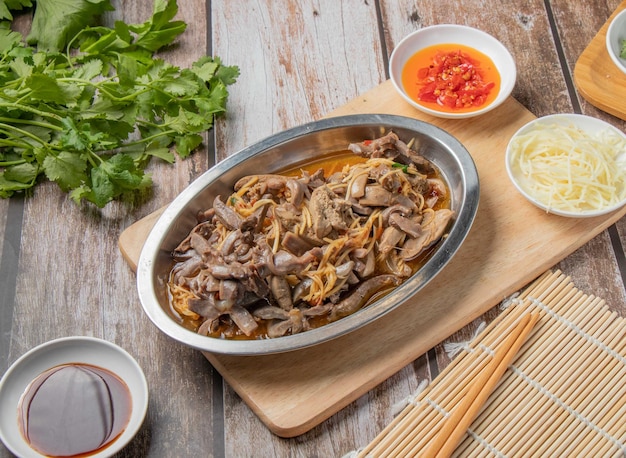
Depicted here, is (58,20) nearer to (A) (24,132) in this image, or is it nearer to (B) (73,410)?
(A) (24,132)

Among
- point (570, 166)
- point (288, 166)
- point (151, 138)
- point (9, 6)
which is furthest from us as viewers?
point (9, 6)

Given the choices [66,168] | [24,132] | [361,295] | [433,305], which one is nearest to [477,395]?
→ [433,305]

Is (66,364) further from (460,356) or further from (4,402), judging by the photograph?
(460,356)

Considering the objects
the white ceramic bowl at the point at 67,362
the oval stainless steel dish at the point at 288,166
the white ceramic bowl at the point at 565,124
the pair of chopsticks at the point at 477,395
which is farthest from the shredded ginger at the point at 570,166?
the white ceramic bowl at the point at 67,362

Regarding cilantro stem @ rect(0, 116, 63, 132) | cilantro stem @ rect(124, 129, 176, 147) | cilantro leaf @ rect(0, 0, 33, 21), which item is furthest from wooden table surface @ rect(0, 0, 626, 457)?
cilantro leaf @ rect(0, 0, 33, 21)

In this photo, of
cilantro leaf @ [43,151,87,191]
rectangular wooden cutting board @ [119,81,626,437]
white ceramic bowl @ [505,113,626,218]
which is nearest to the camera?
rectangular wooden cutting board @ [119,81,626,437]

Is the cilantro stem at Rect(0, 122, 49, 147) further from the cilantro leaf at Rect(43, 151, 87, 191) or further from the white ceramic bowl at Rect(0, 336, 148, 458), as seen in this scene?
the white ceramic bowl at Rect(0, 336, 148, 458)
